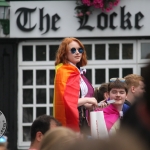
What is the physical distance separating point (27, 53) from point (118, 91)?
4.66m

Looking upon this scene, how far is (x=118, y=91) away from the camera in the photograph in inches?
210

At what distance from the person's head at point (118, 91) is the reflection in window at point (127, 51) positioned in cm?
453

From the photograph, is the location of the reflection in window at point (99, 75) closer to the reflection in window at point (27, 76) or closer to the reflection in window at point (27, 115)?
the reflection in window at point (27, 76)

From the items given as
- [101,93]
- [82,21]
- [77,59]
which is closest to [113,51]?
[82,21]

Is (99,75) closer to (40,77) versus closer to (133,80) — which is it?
(40,77)

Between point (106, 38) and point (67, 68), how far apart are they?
14.5 ft

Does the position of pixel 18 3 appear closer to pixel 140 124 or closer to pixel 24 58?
Answer: pixel 24 58

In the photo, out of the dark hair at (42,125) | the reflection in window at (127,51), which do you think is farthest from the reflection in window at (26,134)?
the dark hair at (42,125)

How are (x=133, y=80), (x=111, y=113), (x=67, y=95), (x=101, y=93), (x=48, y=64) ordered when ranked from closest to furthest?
(x=111, y=113), (x=67, y=95), (x=133, y=80), (x=101, y=93), (x=48, y=64)

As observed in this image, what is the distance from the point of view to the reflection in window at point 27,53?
983 centimetres

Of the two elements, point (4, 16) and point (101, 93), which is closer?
point (101, 93)

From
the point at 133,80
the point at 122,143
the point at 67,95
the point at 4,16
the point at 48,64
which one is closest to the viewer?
the point at 122,143

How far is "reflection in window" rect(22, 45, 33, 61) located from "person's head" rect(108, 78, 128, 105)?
180 inches

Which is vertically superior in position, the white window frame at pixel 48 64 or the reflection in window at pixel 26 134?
the white window frame at pixel 48 64
